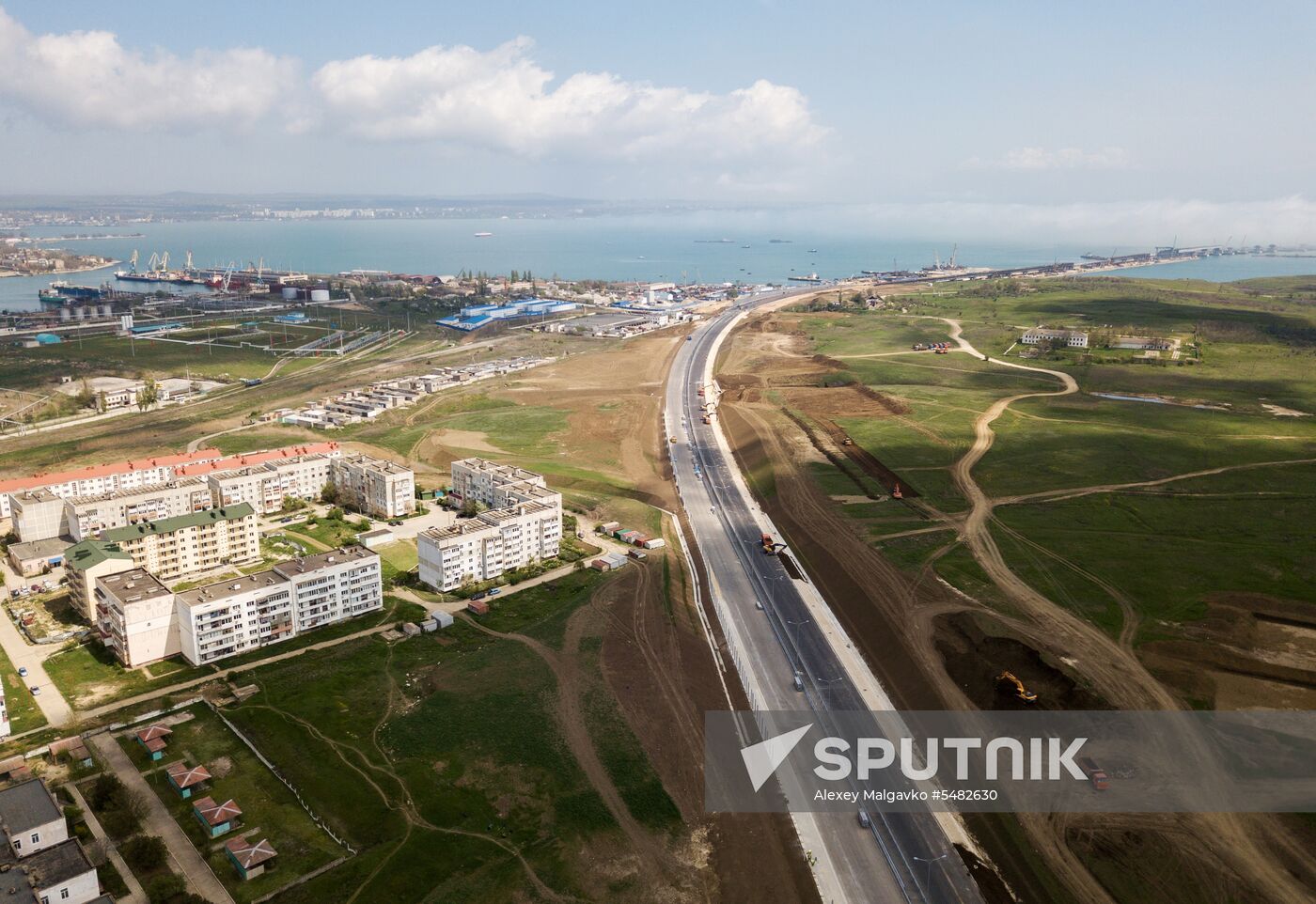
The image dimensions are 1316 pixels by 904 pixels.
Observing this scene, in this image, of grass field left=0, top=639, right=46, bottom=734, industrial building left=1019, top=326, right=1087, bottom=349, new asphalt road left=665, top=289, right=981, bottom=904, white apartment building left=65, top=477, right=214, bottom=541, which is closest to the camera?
new asphalt road left=665, top=289, right=981, bottom=904

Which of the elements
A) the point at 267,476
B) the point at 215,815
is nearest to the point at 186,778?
the point at 215,815

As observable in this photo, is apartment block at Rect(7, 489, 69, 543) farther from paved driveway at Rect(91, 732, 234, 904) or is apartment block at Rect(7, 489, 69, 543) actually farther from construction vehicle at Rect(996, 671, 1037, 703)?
construction vehicle at Rect(996, 671, 1037, 703)

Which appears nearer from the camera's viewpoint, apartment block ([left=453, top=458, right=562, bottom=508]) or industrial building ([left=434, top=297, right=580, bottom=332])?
apartment block ([left=453, top=458, right=562, bottom=508])

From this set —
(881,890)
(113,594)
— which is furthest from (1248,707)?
(113,594)

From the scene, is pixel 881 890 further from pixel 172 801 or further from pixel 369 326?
pixel 369 326

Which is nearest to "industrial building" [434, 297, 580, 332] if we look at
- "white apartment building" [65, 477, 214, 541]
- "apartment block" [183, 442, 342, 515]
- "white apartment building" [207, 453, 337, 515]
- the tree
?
the tree

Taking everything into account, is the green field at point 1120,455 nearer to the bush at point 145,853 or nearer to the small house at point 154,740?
the small house at point 154,740

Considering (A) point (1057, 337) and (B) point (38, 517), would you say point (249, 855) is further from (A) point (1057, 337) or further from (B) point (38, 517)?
(A) point (1057, 337)
